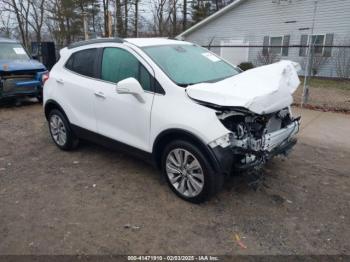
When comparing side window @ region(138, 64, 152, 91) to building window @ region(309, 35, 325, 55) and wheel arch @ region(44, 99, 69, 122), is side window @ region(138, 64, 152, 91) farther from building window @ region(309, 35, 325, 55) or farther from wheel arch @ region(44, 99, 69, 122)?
building window @ region(309, 35, 325, 55)

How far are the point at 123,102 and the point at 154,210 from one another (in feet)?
4.54

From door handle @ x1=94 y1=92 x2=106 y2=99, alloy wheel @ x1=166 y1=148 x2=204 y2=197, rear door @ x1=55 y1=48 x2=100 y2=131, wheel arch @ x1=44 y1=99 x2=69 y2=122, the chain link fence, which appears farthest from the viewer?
the chain link fence

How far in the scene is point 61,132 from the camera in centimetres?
524

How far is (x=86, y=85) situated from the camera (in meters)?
4.48

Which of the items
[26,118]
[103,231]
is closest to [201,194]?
[103,231]

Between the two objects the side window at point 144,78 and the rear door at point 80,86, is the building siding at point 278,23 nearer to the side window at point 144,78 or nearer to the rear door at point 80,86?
the rear door at point 80,86

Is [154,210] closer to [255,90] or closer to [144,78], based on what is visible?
[144,78]

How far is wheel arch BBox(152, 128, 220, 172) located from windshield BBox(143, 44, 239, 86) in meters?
0.58

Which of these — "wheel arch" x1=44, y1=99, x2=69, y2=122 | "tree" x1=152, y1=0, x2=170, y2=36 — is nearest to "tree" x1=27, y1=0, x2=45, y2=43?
"tree" x1=152, y1=0, x2=170, y2=36

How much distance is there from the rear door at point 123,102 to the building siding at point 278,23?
1385cm

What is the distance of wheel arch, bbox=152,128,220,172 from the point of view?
3199mm

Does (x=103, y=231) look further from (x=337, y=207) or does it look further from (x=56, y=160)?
(x=337, y=207)

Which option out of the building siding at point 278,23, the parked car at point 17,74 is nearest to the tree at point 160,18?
the building siding at point 278,23

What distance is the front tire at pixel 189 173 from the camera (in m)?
3.29
